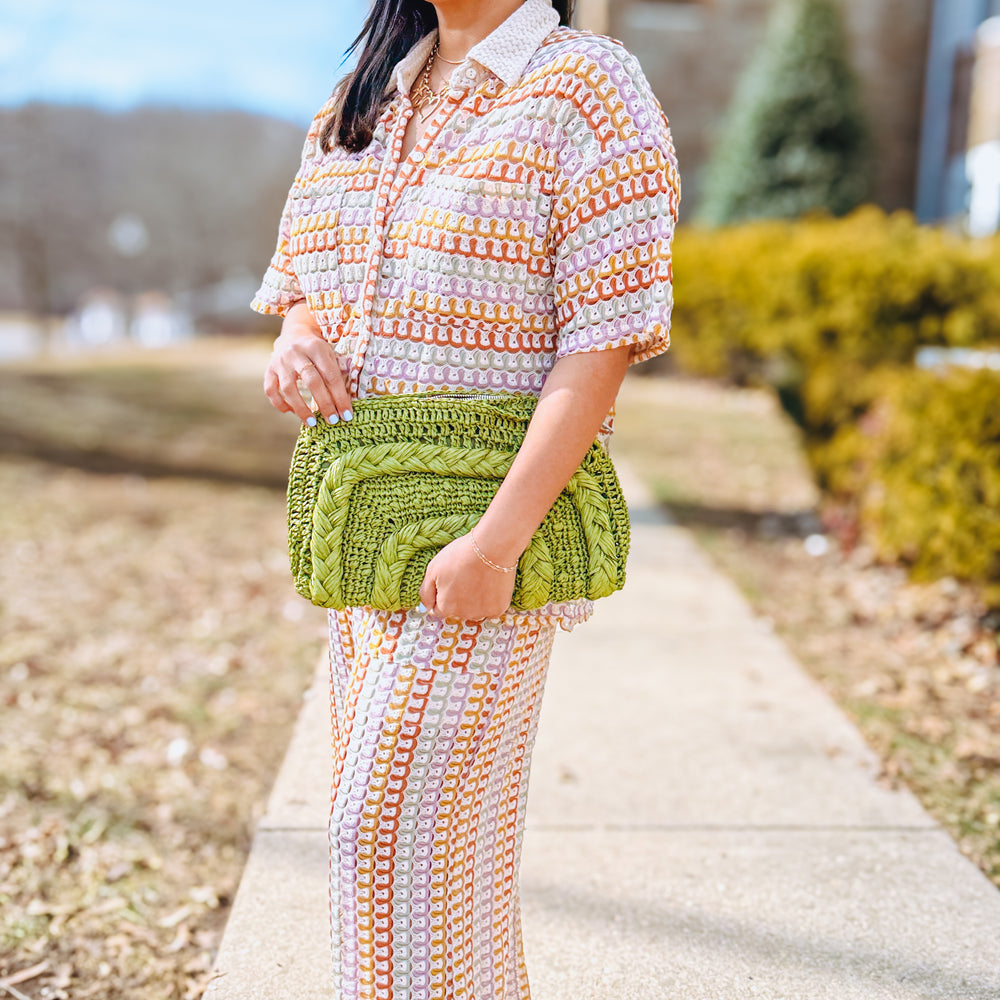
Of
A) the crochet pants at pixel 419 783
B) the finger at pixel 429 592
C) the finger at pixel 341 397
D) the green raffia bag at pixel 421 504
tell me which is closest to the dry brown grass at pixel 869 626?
the crochet pants at pixel 419 783

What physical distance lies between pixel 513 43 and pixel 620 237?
1.10 feet

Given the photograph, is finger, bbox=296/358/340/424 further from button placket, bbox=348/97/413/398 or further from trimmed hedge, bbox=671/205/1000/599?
trimmed hedge, bbox=671/205/1000/599

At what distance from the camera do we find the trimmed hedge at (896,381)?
4.39m

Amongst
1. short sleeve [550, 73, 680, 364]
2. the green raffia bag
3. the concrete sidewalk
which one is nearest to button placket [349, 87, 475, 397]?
the green raffia bag

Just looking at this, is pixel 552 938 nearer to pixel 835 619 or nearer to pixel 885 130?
pixel 835 619

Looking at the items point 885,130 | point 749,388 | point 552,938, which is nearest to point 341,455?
point 552,938

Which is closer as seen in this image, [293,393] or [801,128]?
[293,393]

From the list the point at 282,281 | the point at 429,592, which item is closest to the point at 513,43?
the point at 282,281

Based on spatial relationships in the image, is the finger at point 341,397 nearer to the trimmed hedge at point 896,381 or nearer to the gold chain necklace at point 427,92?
the gold chain necklace at point 427,92

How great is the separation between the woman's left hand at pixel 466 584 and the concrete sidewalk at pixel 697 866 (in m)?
1.13

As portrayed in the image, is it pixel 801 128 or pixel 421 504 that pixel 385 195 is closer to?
pixel 421 504

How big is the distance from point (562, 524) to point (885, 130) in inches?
677

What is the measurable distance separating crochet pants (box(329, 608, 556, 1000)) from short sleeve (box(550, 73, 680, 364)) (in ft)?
1.40

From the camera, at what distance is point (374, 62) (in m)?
1.67
